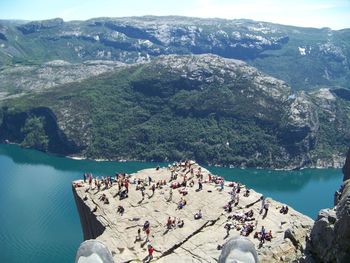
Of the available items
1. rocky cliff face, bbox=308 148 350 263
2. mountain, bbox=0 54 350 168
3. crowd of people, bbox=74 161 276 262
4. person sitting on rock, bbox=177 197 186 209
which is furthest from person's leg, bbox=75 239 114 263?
mountain, bbox=0 54 350 168

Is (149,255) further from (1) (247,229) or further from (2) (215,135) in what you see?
(2) (215,135)

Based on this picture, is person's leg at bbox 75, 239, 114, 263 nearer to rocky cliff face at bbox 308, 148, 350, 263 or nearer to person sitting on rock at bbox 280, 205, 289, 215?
rocky cliff face at bbox 308, 148, 350, 263

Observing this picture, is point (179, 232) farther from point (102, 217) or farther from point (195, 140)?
point (195, 140)

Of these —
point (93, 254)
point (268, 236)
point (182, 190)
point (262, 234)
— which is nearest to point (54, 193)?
point (182, 190)

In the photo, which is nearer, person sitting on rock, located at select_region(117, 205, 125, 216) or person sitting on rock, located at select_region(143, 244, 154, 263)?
person sitting on rock, located at select_region(143, 244, 154, 263)

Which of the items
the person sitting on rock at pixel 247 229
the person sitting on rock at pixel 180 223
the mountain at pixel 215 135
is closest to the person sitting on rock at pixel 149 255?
the person sitting on rock at pixel 180 223
